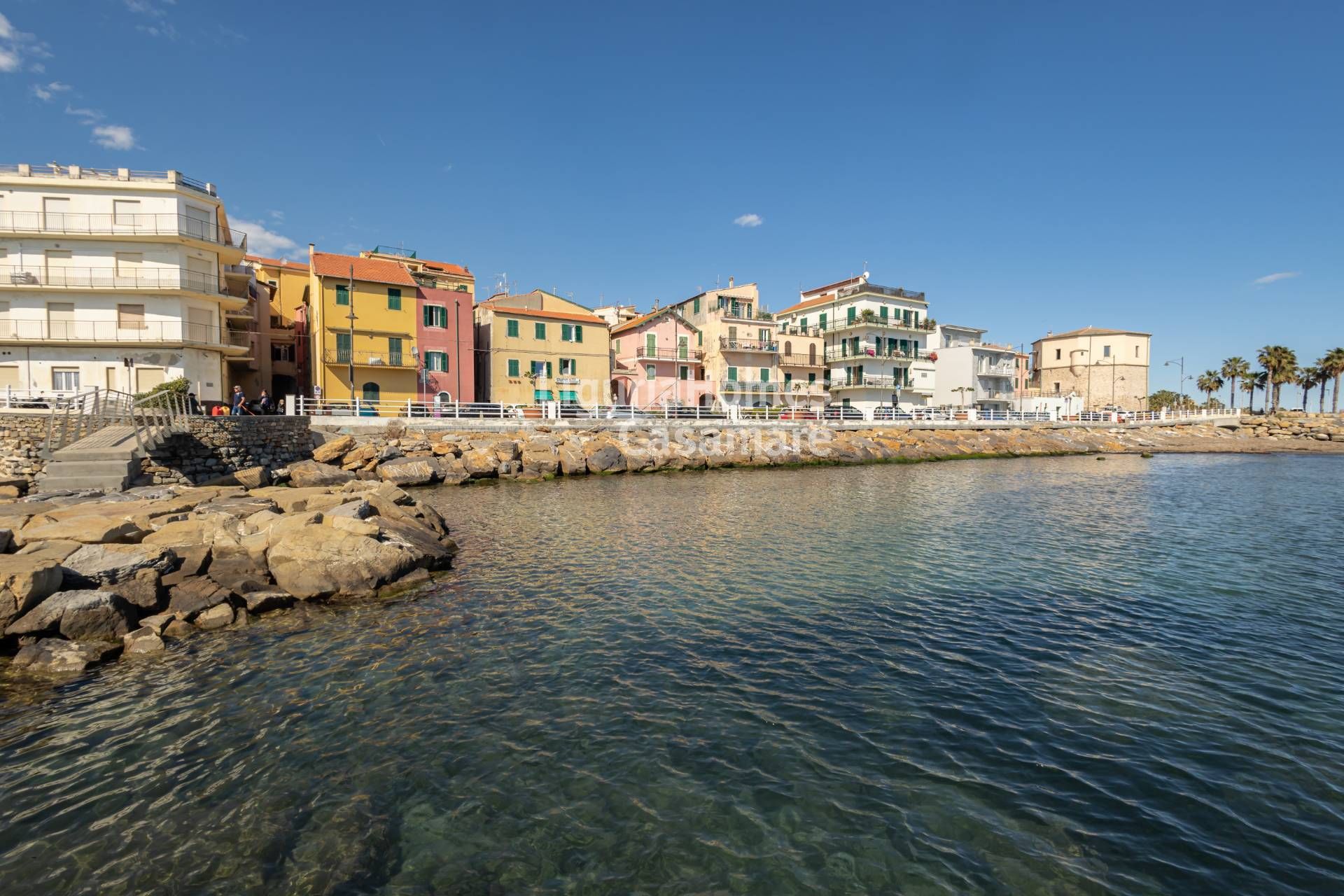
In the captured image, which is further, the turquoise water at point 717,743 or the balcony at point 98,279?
the balcony at point 98,279

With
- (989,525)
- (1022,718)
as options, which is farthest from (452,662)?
(989,525)

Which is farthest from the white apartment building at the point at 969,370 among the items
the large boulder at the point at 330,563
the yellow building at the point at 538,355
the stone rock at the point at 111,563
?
the stone rock at the point at 111,563

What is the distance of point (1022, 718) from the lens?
8.42 meters

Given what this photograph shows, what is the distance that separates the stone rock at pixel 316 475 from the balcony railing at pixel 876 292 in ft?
180

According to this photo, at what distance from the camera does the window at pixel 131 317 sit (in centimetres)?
3666

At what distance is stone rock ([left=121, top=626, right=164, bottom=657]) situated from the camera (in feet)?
33.9

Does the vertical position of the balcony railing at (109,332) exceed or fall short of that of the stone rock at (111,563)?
it exceeds it

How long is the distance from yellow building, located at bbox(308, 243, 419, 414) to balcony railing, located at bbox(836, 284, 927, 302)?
4464 cm

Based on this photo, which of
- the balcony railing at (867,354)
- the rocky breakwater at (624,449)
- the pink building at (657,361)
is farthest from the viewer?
the balcony railing at (867,354)

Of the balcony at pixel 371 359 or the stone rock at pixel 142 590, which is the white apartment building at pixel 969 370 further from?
the stone rock at pixel 142 590

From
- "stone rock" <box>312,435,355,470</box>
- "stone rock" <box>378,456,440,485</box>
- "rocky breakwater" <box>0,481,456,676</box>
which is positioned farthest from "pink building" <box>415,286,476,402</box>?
"rocky breakwater" <box>0,481,456,676</box>

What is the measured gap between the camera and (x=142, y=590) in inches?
459

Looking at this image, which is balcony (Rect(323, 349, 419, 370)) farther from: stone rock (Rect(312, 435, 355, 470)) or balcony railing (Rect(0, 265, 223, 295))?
stone rock (Rect(312, 435, 355, 470))

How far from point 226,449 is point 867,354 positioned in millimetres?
55662
